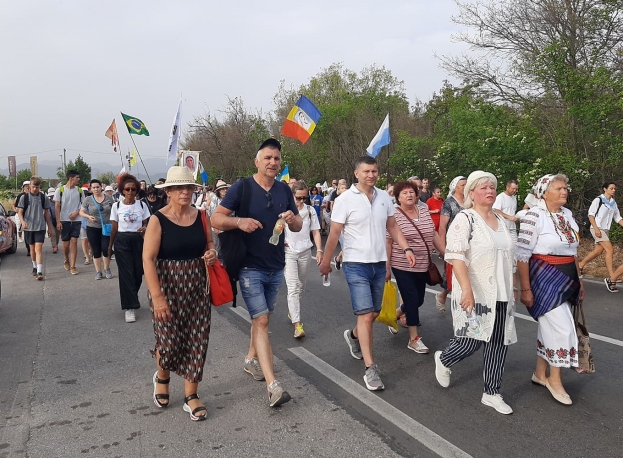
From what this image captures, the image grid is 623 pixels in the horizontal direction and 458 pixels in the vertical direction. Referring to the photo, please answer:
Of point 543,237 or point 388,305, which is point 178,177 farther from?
point 543,237

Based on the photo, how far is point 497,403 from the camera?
13.4 ft

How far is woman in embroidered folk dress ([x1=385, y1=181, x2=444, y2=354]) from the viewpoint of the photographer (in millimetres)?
5641

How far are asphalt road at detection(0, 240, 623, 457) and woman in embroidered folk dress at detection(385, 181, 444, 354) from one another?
15.5 inches

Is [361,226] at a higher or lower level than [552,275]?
higher

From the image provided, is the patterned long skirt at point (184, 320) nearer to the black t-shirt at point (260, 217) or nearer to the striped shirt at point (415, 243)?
A: the black t-shirt at point (260, 217)

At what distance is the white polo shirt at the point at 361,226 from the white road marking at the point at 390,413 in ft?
3.44

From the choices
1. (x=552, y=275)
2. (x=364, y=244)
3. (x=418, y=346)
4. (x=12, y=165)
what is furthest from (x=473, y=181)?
(x=12, y=165)

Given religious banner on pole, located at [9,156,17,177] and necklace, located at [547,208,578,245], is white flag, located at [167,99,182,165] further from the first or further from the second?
religious banner on pole, located at [9,156,17,177]

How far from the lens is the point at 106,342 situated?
609cm

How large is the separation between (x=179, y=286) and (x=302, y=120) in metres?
8.48

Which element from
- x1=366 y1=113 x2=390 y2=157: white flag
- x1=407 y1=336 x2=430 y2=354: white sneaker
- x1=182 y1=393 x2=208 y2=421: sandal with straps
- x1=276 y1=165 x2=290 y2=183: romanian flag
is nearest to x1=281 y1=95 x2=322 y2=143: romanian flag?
x1=366 y1=113 x2=390 y2=157: white flag

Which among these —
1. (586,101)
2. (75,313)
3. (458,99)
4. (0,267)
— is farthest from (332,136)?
(75,313)

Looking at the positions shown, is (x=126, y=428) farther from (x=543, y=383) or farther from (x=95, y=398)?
(x=543, y=383)

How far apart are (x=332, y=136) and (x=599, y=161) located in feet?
69.9
